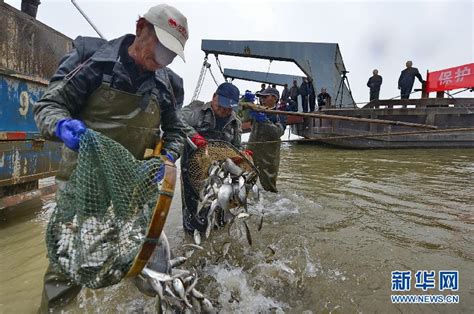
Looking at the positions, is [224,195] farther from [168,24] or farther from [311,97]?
[311,97]

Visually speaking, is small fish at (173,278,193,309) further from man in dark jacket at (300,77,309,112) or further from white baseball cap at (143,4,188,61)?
man in dark jacket at (300,77,309,112)

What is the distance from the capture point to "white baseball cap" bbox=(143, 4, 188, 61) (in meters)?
2.10

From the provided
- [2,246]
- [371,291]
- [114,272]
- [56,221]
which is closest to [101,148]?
[56,221]

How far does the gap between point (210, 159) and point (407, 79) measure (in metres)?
12.0

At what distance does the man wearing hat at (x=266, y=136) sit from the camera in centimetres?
556

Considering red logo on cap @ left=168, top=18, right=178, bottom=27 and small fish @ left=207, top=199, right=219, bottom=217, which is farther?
small fish @ left=207, top=199, right=219, bottom=217

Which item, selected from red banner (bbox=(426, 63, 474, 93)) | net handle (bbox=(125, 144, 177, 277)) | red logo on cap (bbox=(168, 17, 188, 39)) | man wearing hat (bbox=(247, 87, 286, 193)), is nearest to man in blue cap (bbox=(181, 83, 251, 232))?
man wearing hat (bbox=(247, 87, 286, 193))

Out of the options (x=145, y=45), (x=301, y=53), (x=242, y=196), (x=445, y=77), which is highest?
(x=301, y=53)

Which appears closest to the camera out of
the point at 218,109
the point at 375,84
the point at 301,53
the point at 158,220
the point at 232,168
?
the point at 158,220

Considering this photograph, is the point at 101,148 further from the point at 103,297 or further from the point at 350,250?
the point at 350,250

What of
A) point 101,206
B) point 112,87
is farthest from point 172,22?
point 101,206

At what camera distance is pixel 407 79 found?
12672 mm

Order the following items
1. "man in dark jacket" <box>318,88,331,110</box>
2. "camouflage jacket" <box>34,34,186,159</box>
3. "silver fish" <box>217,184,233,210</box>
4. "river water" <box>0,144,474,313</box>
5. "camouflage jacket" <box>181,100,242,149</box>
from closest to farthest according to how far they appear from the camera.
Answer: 1. "camouflage jacket" <box>34,34,186,159</box>
2. "river water" <box>0,144,474,313</box>
3. "silver fish" <box>217,184,233,210</box>
4. "camouflage jacket" <box>181,100,242,149</box>
5. "man in dark jacket" <box>318,88,331,110</box>

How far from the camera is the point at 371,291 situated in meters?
2.83
